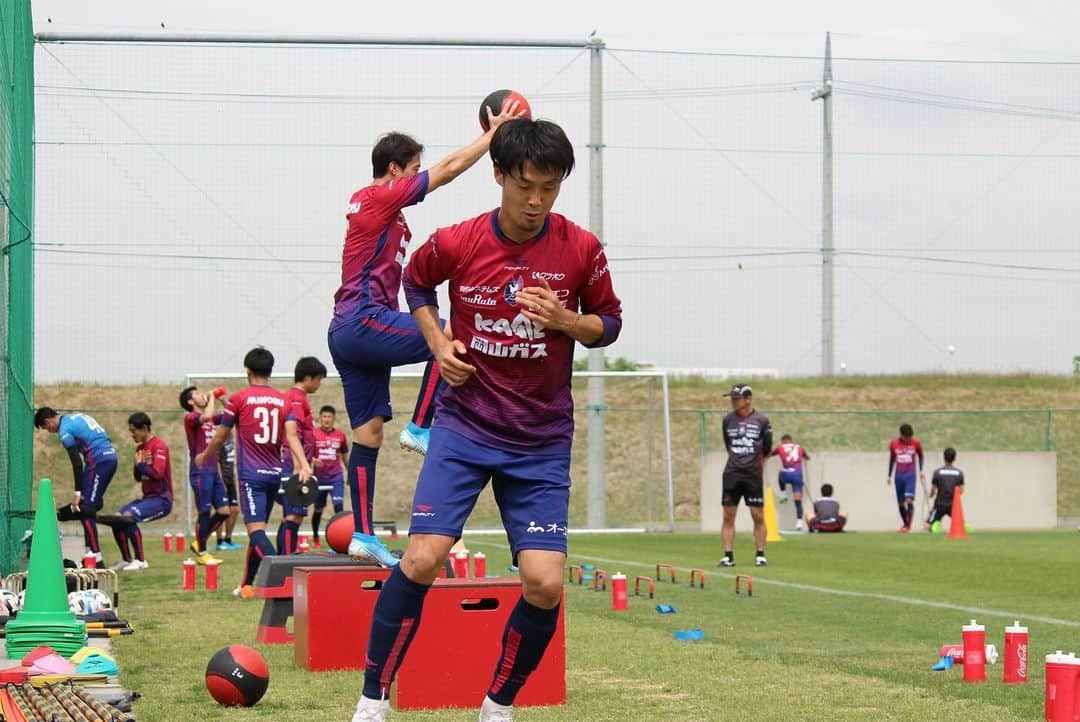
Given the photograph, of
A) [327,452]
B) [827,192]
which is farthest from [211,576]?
[827,192]

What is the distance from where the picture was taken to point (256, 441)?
13430 mm

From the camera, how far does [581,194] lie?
94.4 ft

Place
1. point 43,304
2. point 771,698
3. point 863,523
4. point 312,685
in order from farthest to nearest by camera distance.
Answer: point 863,523 → point 43,304 → point 312,685 → point 771,698

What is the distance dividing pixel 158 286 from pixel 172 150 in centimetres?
241

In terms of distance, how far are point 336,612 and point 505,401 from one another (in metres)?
2.80

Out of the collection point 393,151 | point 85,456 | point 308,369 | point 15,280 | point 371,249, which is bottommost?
point 85,456

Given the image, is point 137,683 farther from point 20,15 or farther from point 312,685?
point 20,15

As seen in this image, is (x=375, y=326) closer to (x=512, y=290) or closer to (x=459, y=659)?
(x=459, y=659)

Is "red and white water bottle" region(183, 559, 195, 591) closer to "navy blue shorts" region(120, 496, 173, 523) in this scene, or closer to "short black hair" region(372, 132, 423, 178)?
"navy blue shorts" region(120, 496, 173, 523)

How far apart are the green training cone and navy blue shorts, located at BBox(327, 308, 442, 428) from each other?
174 cm

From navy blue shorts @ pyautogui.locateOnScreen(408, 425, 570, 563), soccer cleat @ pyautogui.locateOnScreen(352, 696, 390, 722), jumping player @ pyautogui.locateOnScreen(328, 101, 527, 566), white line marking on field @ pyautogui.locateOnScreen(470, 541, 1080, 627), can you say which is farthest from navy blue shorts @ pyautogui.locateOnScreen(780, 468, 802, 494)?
soccer cleat @ pyautogui.locateOnScreen(352, 696, 390, 722)

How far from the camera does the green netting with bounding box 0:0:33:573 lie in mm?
13008

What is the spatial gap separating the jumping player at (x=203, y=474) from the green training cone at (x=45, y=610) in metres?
9.13

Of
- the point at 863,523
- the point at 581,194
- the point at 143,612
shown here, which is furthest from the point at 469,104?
the point at 143,612
